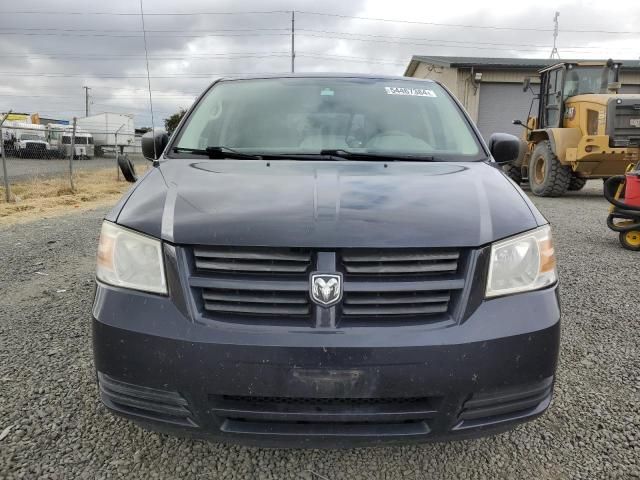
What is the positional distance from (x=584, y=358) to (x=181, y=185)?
8.01ft

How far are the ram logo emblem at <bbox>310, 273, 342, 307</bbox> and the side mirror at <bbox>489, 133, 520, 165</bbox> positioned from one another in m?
1.73

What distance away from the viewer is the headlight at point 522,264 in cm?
182

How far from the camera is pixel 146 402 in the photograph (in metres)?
1.78

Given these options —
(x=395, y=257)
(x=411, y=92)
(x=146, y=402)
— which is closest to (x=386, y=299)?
(x=395, y=257)

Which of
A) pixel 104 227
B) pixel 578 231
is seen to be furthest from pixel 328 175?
pixel 578 231

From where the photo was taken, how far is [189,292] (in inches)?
68.9

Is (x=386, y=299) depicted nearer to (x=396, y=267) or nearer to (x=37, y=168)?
Result: (x=396, y=267)

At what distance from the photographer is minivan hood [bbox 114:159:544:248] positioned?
5.83ft

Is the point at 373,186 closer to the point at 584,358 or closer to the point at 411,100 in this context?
the point at 411,100

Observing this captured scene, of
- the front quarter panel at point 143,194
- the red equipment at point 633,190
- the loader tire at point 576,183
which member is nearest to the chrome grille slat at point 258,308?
the front quarter panel at point 143,194

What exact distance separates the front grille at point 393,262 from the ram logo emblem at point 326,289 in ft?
0.20

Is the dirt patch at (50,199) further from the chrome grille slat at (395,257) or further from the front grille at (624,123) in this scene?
the front grille at (624,123)

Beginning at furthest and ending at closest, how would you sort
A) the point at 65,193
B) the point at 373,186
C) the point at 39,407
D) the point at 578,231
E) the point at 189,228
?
the point at 65,193
the point at 578,231
the point at 39,407
the point at 373,186
the point at 189,228

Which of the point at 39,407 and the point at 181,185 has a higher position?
the point at 181,185
